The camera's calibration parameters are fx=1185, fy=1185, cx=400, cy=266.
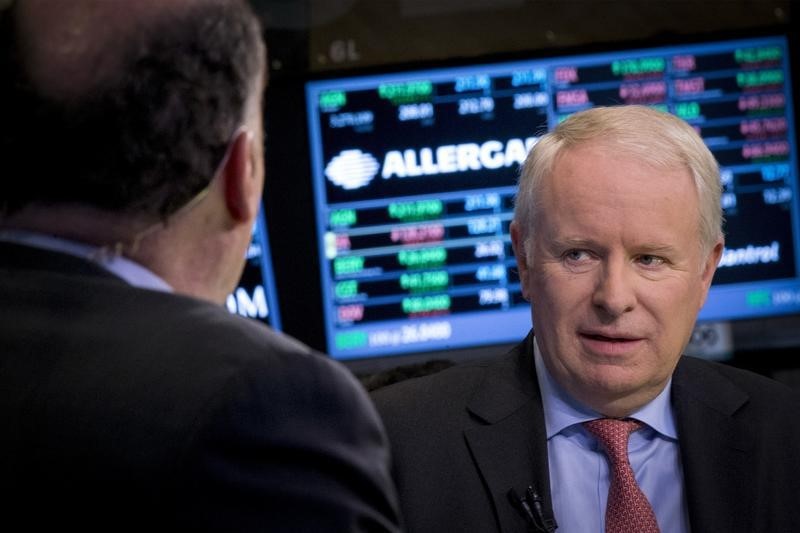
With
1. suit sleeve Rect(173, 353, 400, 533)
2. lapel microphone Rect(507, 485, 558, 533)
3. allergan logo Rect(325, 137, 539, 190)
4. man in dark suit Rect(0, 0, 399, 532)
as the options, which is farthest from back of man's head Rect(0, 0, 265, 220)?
allergan logo Rect(325, 137, 539, 190)

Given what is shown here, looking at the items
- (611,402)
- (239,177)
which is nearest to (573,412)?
(611,402)

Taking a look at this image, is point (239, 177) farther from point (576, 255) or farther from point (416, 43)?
point (416, 43)

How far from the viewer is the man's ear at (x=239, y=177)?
1.20 metres

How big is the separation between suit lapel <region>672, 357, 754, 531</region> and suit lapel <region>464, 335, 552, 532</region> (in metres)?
0.25

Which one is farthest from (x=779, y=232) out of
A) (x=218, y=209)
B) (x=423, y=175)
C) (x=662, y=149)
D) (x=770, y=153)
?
(x=218, y=209)

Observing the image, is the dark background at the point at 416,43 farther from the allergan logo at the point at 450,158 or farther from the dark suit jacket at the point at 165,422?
the dark suit jacket at the point at 165,422

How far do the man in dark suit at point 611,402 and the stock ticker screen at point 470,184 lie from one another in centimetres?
148

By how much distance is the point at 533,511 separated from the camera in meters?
1.93

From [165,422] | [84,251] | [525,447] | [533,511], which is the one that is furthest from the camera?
[525,447]

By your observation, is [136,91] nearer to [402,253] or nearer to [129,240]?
[129,240]

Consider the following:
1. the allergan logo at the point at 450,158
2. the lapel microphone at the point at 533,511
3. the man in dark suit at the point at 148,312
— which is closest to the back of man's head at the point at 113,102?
the man in dark suit at the point at 148,312

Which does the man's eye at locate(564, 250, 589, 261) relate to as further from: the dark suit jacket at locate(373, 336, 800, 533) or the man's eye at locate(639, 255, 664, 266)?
the dark suit jacket at locate(373, 336, 800, 533)

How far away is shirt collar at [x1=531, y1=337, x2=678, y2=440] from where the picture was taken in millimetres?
2049

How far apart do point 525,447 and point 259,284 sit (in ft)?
5.74
